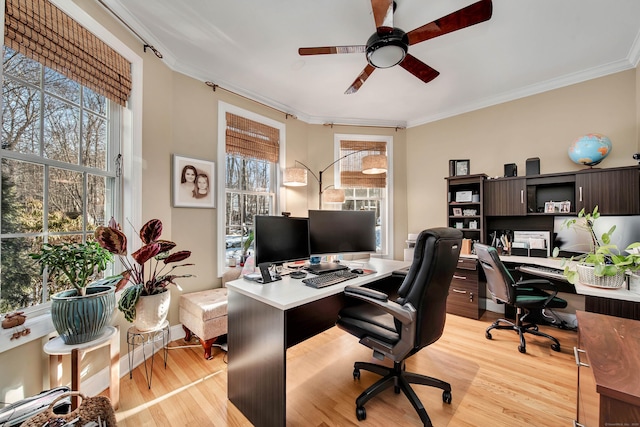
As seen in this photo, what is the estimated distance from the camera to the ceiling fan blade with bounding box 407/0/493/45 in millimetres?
1485

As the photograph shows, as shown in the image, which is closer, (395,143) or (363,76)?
(363,76)

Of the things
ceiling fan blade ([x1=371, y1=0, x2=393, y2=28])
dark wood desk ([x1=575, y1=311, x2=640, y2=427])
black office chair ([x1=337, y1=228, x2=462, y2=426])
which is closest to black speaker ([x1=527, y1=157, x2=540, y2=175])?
black office chair ([x1=337, y1=228, x2=462, y2=426])

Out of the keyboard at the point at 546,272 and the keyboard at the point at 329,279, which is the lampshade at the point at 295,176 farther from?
the keyboard at the point at 546,272

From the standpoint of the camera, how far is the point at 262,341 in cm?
149

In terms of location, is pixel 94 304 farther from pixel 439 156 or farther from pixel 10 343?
pixel 439 156

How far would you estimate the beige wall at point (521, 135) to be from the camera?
2.70 meters

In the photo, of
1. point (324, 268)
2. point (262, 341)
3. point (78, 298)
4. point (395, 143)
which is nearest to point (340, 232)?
point (324, 268)

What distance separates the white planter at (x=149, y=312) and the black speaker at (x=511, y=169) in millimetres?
3991

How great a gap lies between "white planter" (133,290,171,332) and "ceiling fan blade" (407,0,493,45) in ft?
8.75

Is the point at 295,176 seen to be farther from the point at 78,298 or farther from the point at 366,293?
the point at 78,298

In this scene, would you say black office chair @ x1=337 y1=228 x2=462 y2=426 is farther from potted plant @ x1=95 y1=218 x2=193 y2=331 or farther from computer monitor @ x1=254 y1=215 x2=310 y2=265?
potted plant @ x1=95 y1=218 x2=193 y2=331

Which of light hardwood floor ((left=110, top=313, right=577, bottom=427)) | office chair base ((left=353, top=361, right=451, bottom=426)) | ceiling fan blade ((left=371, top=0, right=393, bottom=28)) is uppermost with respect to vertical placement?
ceiling fan blade ((left=371, top=0, right=393, bottom=28))

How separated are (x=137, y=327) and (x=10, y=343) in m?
0.60

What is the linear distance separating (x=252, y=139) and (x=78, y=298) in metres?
2.48
